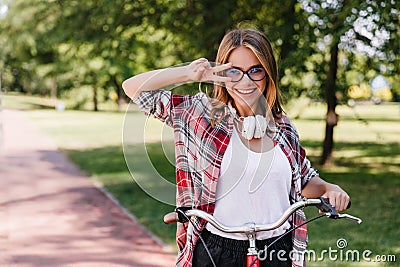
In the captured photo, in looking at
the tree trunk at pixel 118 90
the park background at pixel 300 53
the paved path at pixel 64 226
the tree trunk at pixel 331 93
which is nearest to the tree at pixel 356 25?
the park background at pixel 300 53

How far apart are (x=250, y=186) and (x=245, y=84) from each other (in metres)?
0.41

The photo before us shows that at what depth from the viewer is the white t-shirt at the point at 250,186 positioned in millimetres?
2418

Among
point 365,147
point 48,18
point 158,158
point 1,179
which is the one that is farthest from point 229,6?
point 365,147

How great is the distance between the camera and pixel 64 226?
28.2 ft

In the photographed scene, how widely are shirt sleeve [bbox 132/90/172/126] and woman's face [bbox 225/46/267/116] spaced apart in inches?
10.0

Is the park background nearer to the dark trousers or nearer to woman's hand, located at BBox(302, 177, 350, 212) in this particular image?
woman's hand, located at BBox(302, 177, 350, 212)

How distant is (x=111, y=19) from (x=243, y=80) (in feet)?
30.9

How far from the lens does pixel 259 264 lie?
2.47m

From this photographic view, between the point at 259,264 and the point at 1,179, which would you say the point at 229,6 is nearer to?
the point at 1,179

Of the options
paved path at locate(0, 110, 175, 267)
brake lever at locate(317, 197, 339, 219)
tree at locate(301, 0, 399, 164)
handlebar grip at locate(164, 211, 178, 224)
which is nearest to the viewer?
brake lever at locate(317, 197, 339, 219)

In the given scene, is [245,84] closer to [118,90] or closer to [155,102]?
[155,102]

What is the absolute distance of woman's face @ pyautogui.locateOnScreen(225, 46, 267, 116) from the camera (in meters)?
2.41

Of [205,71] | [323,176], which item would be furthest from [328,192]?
[323,176]

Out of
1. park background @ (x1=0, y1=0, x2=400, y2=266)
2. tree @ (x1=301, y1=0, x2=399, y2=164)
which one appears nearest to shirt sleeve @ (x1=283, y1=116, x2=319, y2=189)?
park background @ (x1=0, y1=0, x2=400, y2=266)
